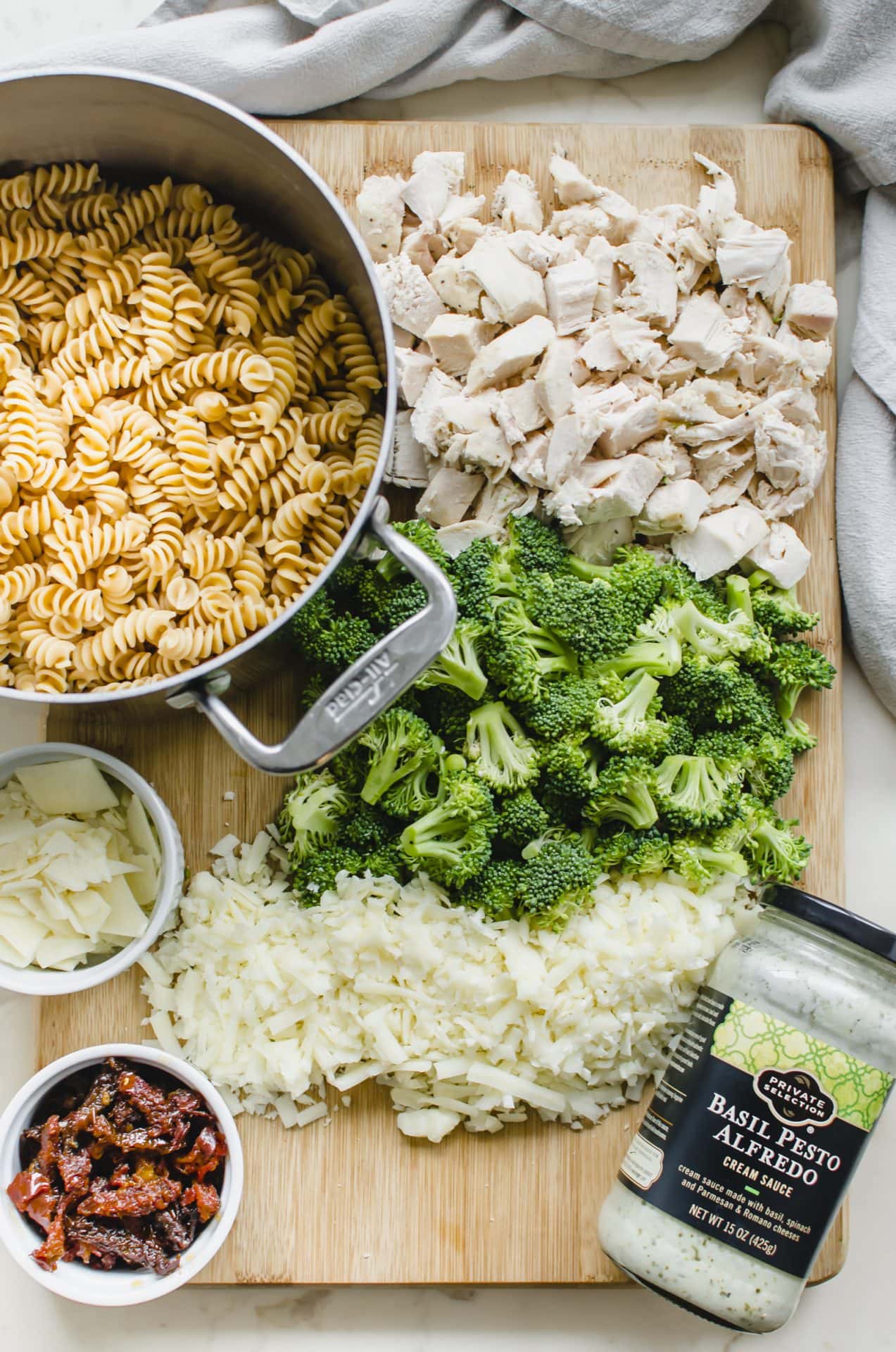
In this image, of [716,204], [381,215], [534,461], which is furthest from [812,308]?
[381,215]

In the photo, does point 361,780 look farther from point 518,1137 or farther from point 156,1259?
point 156,1259

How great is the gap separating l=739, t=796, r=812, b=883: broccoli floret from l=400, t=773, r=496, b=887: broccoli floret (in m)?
0.52

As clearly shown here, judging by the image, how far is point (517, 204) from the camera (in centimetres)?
210

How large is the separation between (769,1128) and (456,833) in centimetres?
77

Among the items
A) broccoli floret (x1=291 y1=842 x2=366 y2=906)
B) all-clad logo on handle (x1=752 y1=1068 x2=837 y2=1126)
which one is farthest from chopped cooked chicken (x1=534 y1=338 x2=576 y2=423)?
all-clad logo on handle (x1=752 y1=1068 x2=837 y2=1126)

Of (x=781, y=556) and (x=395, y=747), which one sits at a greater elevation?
(x=781, y=556)

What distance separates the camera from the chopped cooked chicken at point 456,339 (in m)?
2.03

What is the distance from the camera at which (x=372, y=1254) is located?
6.92 ft

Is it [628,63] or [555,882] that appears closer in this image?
[555,882]

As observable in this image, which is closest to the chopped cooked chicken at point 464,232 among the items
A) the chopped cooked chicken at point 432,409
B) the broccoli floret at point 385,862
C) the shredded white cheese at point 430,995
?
the chopped cooked chicken at point 432,409

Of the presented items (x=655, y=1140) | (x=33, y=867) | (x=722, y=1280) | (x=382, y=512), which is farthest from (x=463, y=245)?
(x=722, y=1280)

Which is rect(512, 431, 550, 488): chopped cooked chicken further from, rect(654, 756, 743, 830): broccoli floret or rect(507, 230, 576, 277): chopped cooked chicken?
rect(654, 756, 743, 830): broccoli floret

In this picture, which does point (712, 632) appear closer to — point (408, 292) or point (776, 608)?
point (776, 608)

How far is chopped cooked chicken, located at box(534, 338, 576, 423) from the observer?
1996mm
